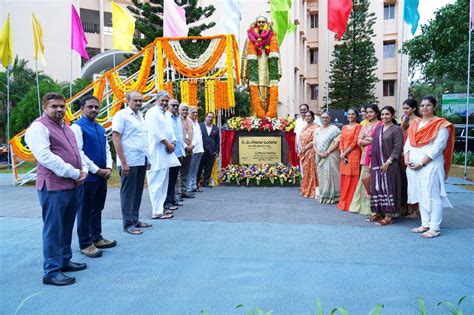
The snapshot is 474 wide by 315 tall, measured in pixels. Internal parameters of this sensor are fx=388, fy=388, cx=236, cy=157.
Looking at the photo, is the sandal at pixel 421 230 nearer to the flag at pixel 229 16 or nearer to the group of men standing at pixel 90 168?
the group of men standing at pixel 90 168

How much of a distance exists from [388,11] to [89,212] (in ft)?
80.3

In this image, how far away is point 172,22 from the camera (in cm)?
899

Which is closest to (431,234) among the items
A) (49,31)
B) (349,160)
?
(349,160)

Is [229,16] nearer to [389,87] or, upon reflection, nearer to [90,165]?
[90,165]

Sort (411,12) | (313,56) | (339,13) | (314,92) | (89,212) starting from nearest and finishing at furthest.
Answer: (89,212)
(411,12)
(339,13)
(313,56)
(314,92)

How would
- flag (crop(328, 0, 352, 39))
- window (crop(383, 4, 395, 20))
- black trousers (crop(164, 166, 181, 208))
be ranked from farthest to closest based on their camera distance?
window (crop(383, 4, 395, 20)) < flag (crop(328, 0, 352, 39)) < black trousers (crop(164, 166, 181, 208))

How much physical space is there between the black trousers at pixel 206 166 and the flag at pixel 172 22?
3.20 metres

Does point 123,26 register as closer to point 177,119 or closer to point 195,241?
point 177,119

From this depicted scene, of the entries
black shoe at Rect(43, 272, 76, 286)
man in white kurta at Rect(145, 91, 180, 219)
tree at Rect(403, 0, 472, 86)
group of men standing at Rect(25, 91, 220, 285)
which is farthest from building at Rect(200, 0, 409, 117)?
black shoe at Rect(43, 272, 76, 286)

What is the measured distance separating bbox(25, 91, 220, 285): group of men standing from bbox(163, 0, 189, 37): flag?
13.0 ft

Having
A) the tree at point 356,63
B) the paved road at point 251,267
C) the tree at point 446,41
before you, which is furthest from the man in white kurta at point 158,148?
the tree at point 356,63

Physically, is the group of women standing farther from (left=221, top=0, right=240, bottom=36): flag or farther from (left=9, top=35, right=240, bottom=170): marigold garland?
(left=221, top=0, right=240, bottom=36): flag

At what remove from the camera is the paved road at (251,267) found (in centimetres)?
245

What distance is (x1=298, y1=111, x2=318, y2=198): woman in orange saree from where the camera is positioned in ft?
21.2
